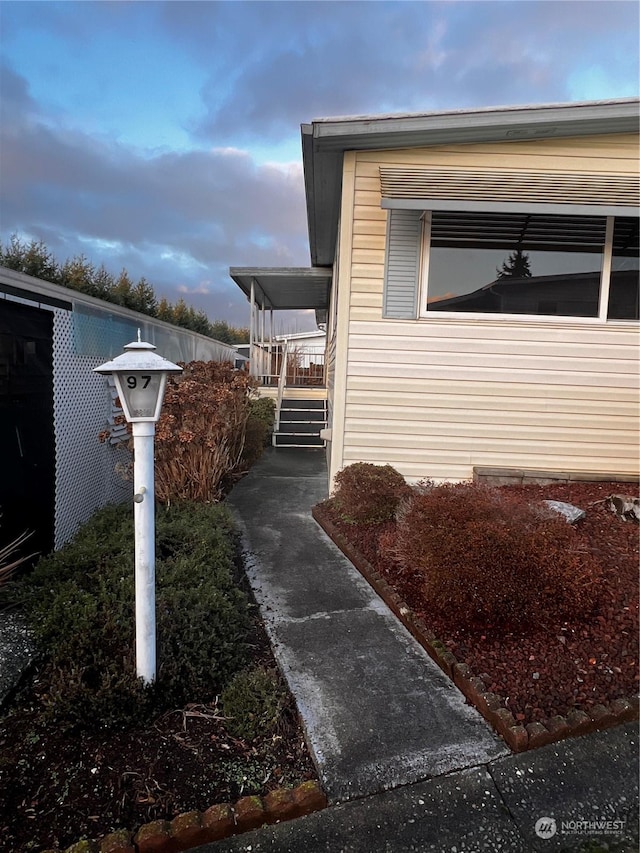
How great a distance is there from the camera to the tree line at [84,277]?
12.2 m

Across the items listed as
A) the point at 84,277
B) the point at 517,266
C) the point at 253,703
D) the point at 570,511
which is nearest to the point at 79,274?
the point at 84,277

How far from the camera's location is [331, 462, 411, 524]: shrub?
467 cm

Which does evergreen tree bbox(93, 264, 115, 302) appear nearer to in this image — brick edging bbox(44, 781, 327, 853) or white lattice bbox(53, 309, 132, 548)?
white lattice bbox(53, 309, 132, 548)

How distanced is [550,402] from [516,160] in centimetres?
265

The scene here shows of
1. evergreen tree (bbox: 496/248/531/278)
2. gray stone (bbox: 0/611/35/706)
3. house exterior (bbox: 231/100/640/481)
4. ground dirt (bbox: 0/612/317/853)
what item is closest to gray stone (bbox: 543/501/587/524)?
house exterior (bbox: 231/100/640/481)

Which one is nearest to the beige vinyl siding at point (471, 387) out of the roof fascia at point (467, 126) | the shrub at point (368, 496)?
the roof fascia at point (467, 126)

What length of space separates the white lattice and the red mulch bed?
2652mm

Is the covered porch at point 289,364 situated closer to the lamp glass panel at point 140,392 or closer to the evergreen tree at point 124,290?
the evergreen tree at point 124,290

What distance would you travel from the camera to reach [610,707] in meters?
2.30

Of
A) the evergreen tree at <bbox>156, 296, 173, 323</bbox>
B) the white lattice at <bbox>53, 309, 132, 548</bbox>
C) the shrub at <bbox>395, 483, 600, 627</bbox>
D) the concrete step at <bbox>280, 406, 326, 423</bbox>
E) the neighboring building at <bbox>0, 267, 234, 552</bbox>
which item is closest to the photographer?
the shrub at <bbox>395, 483, 600, 627</bbox>

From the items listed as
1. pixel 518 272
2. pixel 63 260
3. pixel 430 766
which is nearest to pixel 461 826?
pixel 430 766

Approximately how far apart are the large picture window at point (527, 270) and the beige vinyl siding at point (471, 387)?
0.69 ft

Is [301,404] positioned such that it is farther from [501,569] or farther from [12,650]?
[12,650]

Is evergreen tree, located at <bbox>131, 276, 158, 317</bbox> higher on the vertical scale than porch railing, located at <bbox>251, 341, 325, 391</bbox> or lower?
higher
